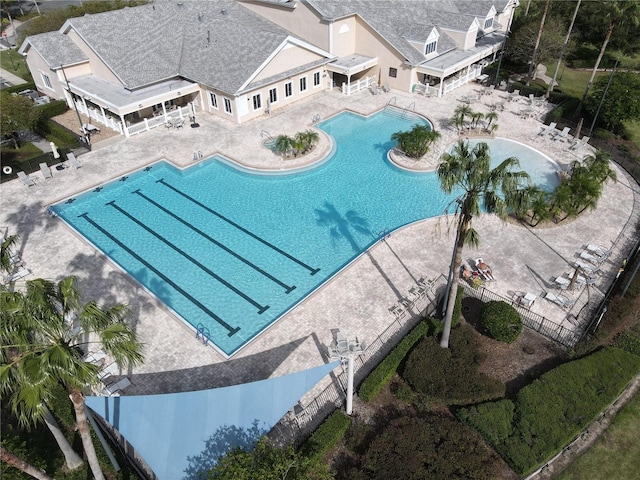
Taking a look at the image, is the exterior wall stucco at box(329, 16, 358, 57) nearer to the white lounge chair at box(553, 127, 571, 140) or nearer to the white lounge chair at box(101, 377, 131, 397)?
the white lounge chair at box(553, 127, 571, 140)

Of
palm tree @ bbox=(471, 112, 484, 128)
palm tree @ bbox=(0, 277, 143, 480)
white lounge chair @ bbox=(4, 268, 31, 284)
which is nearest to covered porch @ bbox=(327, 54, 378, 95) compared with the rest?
palm tree @ bbox=(471, 112, 484, 128)

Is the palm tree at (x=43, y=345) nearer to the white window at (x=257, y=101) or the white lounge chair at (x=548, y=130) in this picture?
the white window at (x=257, y=101)

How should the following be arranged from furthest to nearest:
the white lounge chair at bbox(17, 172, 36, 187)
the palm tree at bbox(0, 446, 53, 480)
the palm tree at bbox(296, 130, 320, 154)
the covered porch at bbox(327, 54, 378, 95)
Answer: the covered porch at bbox(327, 54, 378, 95) → the palm tree at bbox(296, 130, 320, 154) → the white lounge chair at bbox(17, 172, 36, 187) → the palm tree at bbox(0, 446, 53, 480)

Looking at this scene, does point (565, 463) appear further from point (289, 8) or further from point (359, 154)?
point (289, 8)

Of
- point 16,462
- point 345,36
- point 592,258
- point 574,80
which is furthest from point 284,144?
point 574,80

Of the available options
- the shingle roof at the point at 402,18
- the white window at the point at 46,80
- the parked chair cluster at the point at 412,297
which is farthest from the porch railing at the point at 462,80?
the white window at the point at 46,80

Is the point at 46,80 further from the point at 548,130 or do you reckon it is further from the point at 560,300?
the point at 560,300
